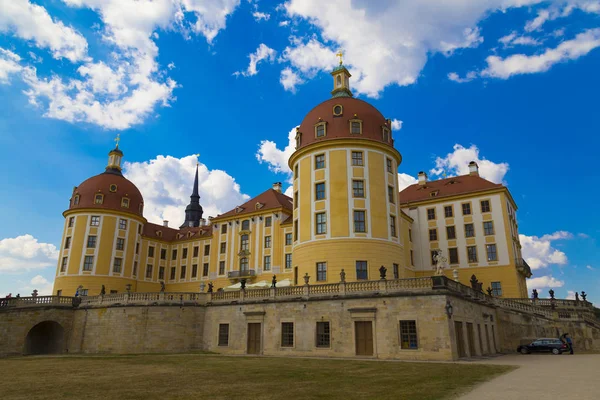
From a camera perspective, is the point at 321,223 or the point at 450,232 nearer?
the point at 321,223

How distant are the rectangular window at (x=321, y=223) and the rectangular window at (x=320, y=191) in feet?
5.16

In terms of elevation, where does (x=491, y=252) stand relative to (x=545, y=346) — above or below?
above

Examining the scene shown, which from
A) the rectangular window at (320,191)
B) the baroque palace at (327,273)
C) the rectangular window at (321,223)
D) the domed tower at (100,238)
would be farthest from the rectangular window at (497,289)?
the domed tower at (100,238)

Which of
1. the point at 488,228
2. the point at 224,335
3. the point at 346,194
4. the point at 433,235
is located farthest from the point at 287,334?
the point at 488,228

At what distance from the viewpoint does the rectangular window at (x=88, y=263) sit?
5300 cm

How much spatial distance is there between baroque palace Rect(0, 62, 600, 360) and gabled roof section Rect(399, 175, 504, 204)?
0.64 ft

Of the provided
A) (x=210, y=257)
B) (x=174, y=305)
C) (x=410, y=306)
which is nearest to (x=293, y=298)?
(x=410, y=306)

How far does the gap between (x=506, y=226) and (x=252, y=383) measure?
3844 cm

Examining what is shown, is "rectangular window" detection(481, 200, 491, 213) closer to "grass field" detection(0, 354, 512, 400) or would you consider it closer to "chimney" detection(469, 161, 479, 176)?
"chimney" detection(469, 161, 479, 176)

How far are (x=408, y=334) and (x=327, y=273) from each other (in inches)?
402

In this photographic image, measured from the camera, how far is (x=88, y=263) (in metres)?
53.3

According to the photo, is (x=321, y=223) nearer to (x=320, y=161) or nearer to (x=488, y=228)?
(x=320, y=161)

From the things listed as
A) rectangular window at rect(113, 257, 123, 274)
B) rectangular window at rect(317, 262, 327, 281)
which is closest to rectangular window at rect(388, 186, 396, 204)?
rectangular window at rect(317, 262, 327, 281)

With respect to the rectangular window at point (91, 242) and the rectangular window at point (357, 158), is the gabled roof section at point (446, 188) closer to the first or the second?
the rectangular window at point (357, 158)
